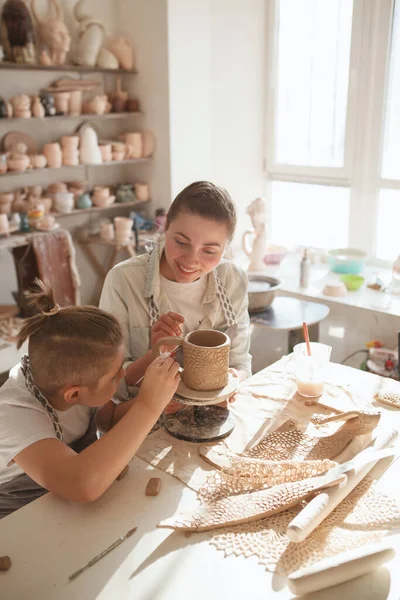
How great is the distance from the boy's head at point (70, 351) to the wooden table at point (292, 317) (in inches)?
54.1

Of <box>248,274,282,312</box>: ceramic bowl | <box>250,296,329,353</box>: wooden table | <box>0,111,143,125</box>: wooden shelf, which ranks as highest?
<box>0,111,143,125</box>: wooden shelf

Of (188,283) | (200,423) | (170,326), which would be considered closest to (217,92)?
(188,283)

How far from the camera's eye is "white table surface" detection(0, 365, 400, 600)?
0.85 meters

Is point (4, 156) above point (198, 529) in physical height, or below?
above

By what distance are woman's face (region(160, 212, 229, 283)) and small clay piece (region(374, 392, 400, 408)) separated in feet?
1.78

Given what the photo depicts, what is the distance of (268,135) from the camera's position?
3986mm

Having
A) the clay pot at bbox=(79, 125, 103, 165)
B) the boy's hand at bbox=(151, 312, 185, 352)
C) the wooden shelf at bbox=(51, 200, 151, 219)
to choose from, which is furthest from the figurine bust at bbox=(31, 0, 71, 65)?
the boy's hand at bbox=(151, 312, 185, 352)

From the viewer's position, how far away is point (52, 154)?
3.32 metres

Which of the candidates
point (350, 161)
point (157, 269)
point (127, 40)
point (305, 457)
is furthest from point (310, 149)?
point (305, 457)

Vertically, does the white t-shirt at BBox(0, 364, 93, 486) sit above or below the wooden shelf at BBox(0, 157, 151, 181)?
below

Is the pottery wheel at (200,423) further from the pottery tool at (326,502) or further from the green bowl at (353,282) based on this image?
the green bowl at (353,282)

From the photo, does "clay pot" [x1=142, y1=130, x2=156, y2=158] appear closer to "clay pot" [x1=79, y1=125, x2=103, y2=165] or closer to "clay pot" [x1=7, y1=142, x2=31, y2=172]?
"clay pot" [x1=79, y1=125, x2=103, y2=165]

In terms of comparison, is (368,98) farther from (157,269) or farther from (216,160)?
(157,269)

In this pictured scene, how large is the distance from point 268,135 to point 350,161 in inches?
27.4
